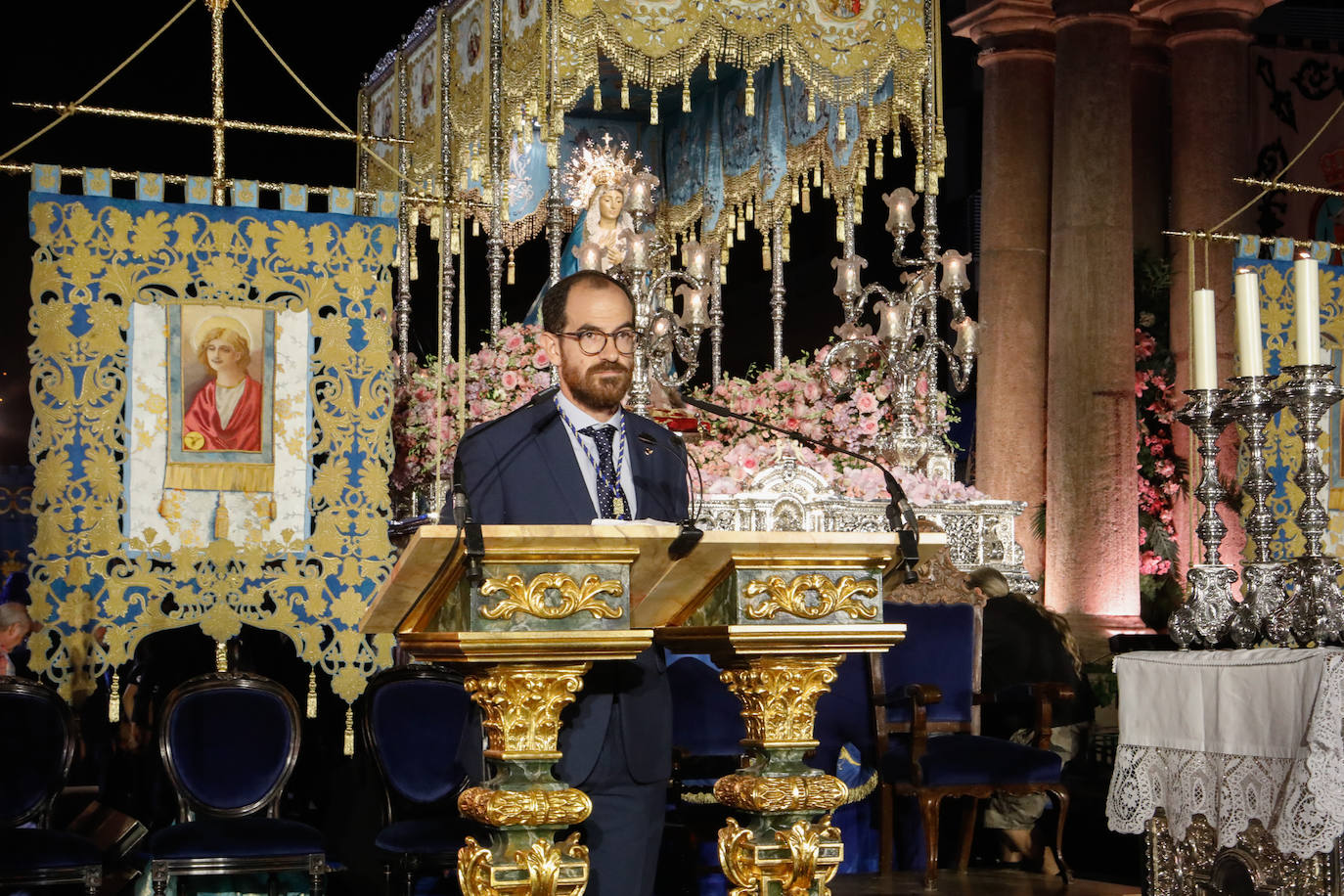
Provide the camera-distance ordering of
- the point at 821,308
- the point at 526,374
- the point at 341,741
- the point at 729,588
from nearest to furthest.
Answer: the point at 729,588 → the point at 341,741 → the point at 526,374 → the point at 821,308

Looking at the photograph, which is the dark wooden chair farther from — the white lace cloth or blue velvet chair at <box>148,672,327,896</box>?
blue velvet chair at <box>148,672,327,896</box>

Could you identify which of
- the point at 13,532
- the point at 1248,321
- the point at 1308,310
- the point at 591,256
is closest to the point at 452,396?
the point at 591,256

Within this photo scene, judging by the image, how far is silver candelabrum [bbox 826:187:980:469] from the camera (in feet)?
21.9

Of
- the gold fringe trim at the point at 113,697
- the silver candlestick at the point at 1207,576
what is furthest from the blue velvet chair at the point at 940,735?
the gold fringe trim at the point at 113,697

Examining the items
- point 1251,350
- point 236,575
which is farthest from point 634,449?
point 236,575

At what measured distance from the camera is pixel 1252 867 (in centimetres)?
363

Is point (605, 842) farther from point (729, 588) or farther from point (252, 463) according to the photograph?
point (252, 463)

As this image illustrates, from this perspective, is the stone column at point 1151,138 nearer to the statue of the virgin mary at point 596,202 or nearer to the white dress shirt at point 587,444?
the statue of the virgin mary at point 596,202

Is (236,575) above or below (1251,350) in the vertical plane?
below

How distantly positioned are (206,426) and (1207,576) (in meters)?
2.74

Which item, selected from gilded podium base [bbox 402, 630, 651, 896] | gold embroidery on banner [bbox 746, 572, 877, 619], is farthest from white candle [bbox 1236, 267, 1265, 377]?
gilded podium base [bbox 402, 630, 651, 896]

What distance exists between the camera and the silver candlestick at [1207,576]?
393 cm

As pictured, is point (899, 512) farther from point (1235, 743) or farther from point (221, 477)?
point (221, 477)

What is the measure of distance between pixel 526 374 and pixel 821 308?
4.76m
